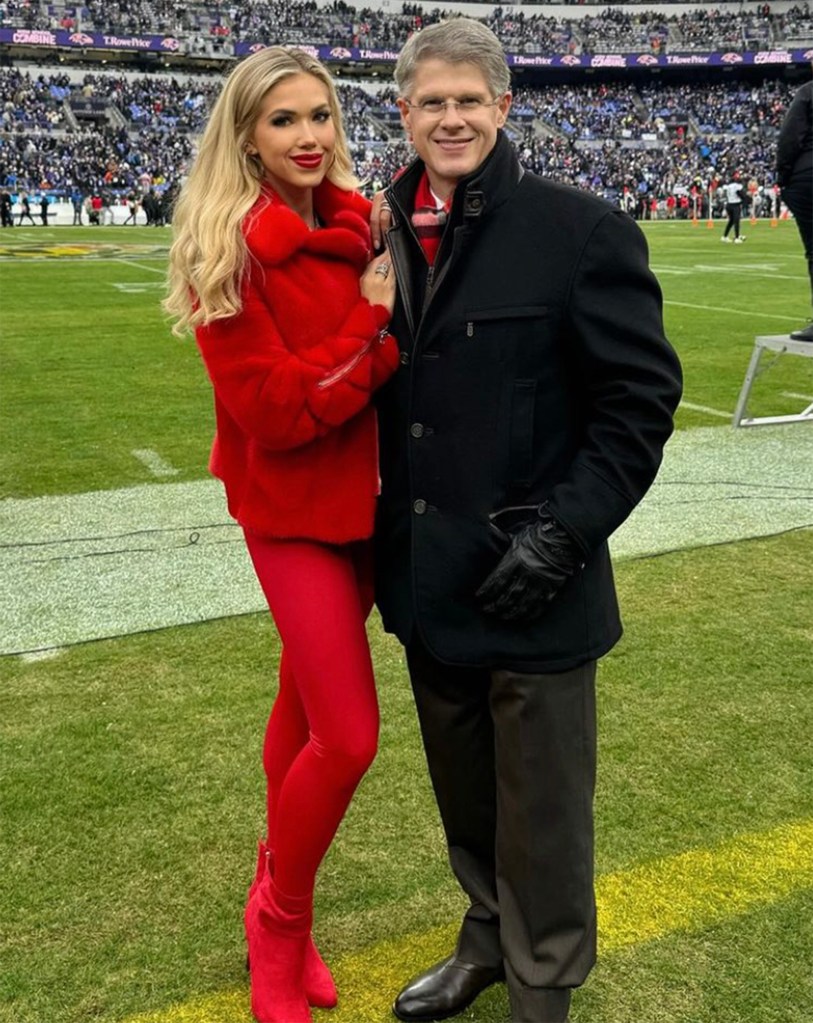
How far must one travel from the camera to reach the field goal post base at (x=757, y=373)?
666cm

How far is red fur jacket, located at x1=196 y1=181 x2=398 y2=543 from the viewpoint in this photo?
1.85 metres

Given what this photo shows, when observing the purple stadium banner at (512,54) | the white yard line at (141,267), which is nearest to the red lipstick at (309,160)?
the white yard line at (141,267)

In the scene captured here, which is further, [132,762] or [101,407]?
[101,407]

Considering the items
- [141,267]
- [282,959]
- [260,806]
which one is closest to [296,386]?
[282,959]

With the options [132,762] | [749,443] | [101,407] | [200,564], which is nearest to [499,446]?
[132,762]

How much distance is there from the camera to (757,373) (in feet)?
23.9

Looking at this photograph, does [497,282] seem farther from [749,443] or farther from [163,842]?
[749,443]

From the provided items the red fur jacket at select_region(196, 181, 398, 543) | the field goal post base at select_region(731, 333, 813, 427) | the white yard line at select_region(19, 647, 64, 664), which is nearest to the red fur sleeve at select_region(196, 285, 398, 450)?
the red fur jacket at select_region(196, 181, 398, 543)

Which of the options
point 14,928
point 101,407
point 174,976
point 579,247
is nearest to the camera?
point 579,247

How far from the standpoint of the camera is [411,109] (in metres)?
1.87

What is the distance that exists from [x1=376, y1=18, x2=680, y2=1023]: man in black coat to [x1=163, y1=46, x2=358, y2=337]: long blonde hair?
0.81ft

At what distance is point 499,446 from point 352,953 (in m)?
1.25

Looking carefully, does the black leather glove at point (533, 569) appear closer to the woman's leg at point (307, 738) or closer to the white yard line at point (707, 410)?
the woman's leg at point (307, 738)

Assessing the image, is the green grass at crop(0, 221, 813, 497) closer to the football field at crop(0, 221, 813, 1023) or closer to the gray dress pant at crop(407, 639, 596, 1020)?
the football field at crop(0, 221, 813, 1023)
